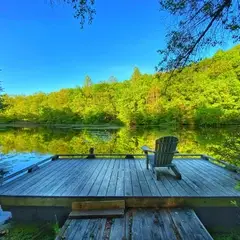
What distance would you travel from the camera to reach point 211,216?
3115 mm

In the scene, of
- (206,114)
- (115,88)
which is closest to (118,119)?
(115,88)

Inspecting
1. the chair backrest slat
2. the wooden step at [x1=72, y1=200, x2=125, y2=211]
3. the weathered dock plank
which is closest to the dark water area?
the weathered dock plank

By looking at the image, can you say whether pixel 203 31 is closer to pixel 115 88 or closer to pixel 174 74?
pixel 174 74

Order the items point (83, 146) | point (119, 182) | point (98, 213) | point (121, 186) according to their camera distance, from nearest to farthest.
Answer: point (98, 213) → point (121, 186) → point (119, 182) → point (83, 146)

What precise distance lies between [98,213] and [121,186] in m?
0.80

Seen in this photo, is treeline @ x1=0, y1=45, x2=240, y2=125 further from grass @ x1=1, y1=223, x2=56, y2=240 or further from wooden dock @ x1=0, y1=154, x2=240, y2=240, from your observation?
grass @ x1=1, y1=223, x2=56, y2=240

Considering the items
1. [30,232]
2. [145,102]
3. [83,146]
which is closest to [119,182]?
[30,232]

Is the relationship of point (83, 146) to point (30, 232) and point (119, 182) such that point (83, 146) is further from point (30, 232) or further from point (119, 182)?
point (30, 232)

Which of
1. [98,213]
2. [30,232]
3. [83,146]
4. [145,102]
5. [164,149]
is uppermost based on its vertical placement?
[145,102]

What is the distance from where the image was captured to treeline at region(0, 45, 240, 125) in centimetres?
2547

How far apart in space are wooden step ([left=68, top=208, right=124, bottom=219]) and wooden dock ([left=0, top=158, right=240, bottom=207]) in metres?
0.20

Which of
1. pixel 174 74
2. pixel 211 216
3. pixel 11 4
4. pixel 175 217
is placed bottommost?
pixel 211 216

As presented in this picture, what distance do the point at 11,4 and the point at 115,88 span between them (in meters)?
35.1

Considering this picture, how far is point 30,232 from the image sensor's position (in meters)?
2.90
